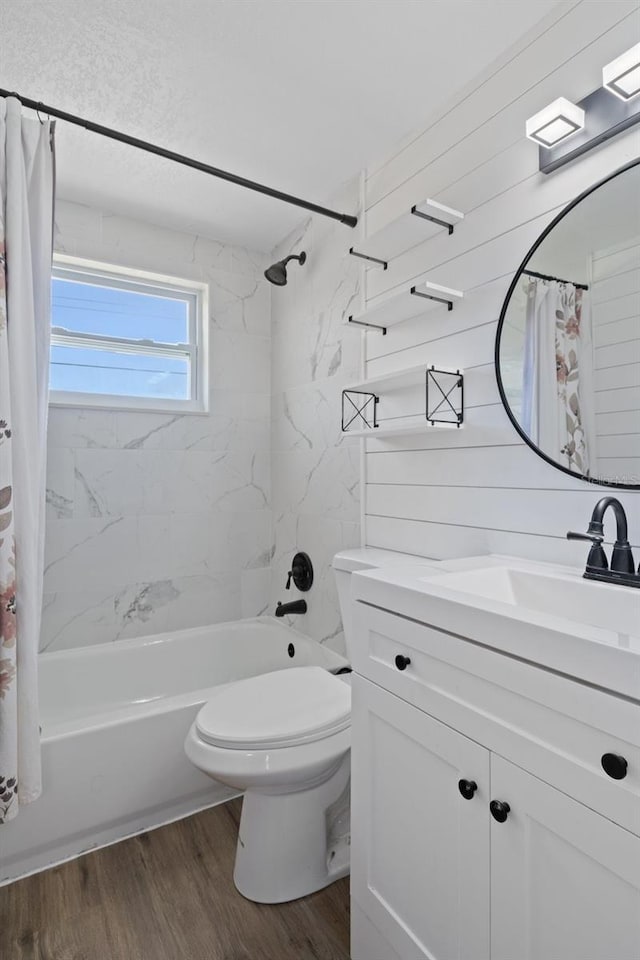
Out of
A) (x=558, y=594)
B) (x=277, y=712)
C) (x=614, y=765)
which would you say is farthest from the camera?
(x=277, y=712)

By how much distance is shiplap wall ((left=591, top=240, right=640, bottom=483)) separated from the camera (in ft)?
3.85

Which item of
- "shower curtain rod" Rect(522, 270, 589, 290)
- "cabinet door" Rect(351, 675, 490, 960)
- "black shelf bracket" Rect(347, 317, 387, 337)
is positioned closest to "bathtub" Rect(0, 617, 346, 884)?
"cabinet door" Rect(351, 675, 490, 960)

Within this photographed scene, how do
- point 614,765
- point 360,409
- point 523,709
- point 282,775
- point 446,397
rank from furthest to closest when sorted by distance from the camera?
point 360,409 < point 446,397 < point 282,775 < point 523,709 < point 614,765

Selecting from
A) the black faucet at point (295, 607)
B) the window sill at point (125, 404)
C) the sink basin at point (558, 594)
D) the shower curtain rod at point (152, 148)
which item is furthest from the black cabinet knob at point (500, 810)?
the window sill at point (125, 404)

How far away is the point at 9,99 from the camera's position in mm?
1498

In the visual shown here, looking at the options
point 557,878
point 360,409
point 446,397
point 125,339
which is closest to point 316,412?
point 360,409

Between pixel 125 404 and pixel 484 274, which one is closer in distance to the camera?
pixel 484 274

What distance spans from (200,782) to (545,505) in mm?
1558

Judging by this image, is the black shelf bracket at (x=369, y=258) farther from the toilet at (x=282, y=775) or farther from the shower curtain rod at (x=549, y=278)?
the toilet at (x=282, y=775)

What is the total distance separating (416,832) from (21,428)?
4.70 ft

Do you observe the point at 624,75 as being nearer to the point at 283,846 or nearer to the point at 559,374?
the point at 559,374

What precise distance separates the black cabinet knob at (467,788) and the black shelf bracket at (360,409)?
1.32m

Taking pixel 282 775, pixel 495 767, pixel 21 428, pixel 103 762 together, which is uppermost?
pixel 21 428

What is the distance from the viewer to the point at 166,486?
2.59 meters
